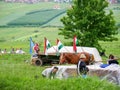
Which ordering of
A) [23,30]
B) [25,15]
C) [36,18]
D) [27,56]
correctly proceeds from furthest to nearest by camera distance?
[25,15] < [36,18] < [23,30] < [27,56]

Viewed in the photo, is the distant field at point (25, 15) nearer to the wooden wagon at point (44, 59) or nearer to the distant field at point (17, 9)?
the distant field at point (17, 9)

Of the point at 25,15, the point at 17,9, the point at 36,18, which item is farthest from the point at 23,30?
the point at 17,9

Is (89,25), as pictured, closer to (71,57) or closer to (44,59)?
(44,59)

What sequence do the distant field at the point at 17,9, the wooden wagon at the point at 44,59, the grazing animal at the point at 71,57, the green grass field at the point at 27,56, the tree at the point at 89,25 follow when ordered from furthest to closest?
the distant field at the point at 17,9 → the tree at the point at 89,25 → the wooden wagon at the point at 44,59 → the grazing animal at the point at 71,57 → the green grass field at the point at 27,56

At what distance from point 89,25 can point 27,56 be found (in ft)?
41.2

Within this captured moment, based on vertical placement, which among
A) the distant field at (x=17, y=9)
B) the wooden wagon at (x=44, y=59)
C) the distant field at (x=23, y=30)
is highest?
the wooden wagon at (x=44, y=59)

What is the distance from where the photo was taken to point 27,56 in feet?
135

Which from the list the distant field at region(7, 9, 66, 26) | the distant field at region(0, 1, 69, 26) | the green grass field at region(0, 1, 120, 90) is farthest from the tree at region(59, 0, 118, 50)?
the distant field at region(0, 1, 69, 26)

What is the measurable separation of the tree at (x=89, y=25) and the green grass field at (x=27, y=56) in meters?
3.51

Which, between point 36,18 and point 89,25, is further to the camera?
point 36,18

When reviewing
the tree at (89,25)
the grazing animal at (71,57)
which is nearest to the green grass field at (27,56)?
the grazing animal at (71,57)

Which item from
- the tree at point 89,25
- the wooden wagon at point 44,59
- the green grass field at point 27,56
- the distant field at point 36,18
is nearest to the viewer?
the green grass field at point 27,56

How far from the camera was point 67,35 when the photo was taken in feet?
170

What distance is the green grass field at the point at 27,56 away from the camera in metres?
16.4
